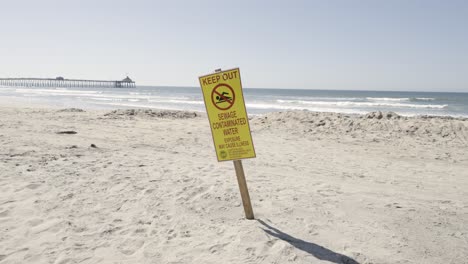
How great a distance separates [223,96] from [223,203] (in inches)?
65.4

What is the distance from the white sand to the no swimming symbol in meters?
1.38

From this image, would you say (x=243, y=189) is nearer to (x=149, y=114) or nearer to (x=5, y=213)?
(x=5, y=213)

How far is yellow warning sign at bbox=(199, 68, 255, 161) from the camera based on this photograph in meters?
3.40

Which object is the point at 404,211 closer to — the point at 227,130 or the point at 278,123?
the point at 227,130

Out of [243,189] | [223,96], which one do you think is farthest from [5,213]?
[223,96]

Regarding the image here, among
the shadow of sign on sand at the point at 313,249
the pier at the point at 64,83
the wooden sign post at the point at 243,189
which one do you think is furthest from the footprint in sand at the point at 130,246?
the pier at the point at 64,83

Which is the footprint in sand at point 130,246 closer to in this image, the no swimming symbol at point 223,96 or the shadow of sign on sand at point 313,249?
the shadow of sign on sand at point 313,249

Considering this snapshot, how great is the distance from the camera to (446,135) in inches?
393

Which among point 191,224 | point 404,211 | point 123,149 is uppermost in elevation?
point 123,149

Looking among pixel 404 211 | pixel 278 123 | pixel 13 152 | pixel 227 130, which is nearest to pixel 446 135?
pixel 278 123

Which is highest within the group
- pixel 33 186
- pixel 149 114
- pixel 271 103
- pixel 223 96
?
pixel 271 103

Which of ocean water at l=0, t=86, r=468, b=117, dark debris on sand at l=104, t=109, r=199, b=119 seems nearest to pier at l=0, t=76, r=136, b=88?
ocean water at l=0, t=86, r=468, b=117

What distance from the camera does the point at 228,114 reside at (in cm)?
354

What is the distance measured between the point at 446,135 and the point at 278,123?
5.46m
